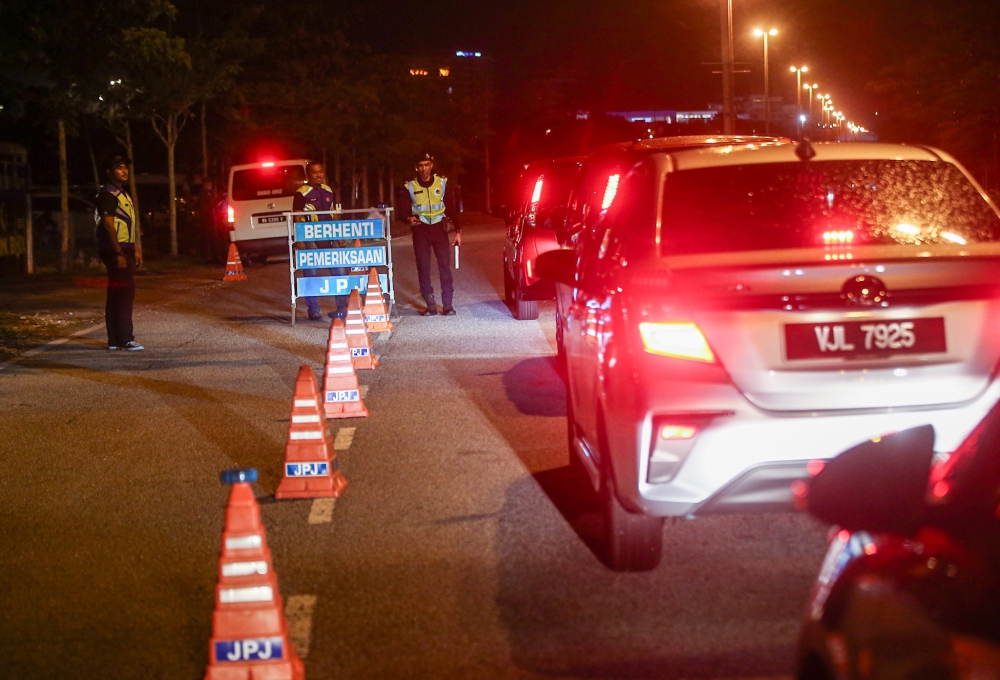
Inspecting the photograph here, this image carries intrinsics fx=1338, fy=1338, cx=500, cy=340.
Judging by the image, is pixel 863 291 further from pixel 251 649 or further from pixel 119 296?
pixel 119 296

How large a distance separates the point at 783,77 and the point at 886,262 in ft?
289

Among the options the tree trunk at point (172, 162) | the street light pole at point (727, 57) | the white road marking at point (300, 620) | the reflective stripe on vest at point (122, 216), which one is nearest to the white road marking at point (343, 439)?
the white road marking at point (300, 620)

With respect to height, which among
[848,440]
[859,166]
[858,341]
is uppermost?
[859,166]

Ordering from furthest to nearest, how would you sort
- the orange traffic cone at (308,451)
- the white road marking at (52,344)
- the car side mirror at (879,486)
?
the white road marking at (52,344) < the orange traffic cone at (308,451) < the car side mirror at (879,486)

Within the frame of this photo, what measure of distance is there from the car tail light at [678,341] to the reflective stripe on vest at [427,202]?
10882 mm

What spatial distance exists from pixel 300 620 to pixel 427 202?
1094 centimetres

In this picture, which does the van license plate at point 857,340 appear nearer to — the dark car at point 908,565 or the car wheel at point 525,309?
the dark car at point 908,565

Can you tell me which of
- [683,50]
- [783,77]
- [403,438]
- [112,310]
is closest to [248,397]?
[403,438]

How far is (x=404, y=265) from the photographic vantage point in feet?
85.4

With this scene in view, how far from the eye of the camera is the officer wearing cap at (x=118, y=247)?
13266 mm

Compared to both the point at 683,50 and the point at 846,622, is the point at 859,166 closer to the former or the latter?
the point at 846,622

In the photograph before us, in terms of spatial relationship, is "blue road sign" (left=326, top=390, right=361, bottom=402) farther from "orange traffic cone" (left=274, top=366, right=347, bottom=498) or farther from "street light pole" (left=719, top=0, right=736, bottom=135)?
"street light pole" (left=719, top=0, right=736, bottom=135)

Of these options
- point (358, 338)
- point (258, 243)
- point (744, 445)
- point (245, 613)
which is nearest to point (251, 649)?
point (245, 613)

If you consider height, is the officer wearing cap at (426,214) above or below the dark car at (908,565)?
above
